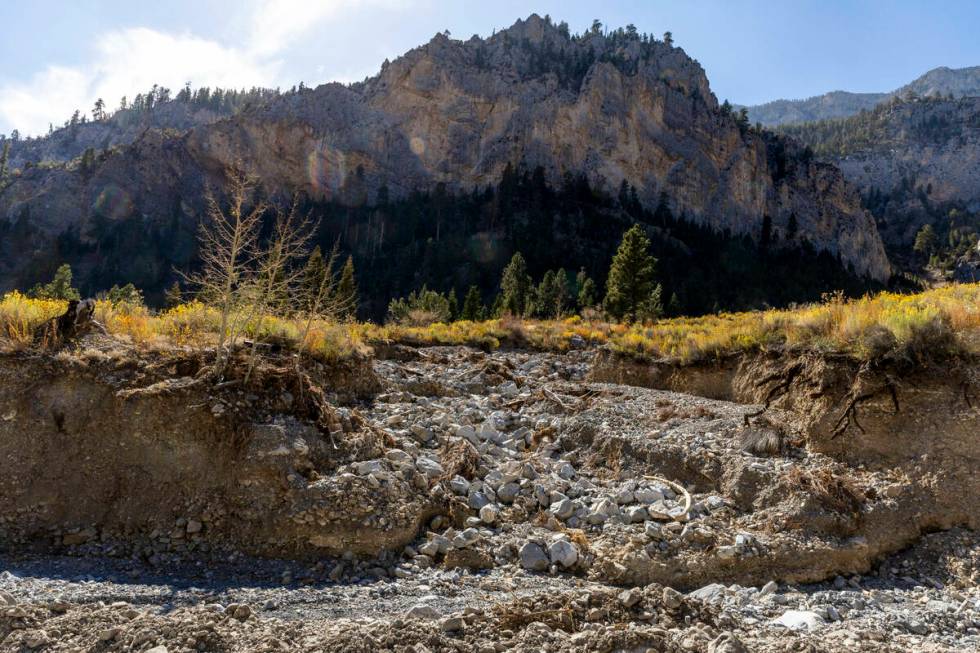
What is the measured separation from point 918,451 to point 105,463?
1072cm

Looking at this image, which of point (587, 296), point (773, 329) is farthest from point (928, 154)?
point (773, 329)

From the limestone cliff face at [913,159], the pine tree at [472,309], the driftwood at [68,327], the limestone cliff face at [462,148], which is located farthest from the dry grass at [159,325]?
the limestone cliff face at [913,159]

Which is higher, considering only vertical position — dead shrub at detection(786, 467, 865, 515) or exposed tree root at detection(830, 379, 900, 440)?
exposed tree root at detection(830, 379, 900, 440)

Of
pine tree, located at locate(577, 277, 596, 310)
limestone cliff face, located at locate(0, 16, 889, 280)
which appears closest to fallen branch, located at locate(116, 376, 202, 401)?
pine tree, located at locate(577, 277, 596, 310)

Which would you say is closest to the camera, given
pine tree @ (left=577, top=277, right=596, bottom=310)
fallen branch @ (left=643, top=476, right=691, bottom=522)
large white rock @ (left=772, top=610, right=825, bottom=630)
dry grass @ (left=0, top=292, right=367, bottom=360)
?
large white rock @ (left=772, top=610, right=825, bottom=630)

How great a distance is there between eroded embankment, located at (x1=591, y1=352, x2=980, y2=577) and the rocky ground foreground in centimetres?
5

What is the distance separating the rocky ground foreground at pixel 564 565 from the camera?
4.30m

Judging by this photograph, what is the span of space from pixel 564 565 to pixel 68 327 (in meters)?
7.65

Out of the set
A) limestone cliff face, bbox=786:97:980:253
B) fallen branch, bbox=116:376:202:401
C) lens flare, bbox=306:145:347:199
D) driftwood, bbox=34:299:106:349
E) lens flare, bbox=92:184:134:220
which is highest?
limestone cliff face, bbox=786:97:980:253

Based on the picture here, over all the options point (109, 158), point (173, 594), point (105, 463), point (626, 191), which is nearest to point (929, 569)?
point (173, 594)

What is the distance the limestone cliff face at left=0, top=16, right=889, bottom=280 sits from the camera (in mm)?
101625

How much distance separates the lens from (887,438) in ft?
25.1

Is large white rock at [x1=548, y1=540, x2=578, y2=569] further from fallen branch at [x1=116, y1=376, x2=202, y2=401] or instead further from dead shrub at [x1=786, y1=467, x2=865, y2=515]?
fallen branch at [x1=116, y1=376, x2=202, y2=401]

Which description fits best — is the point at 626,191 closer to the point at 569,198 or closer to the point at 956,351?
the point at 569,198
